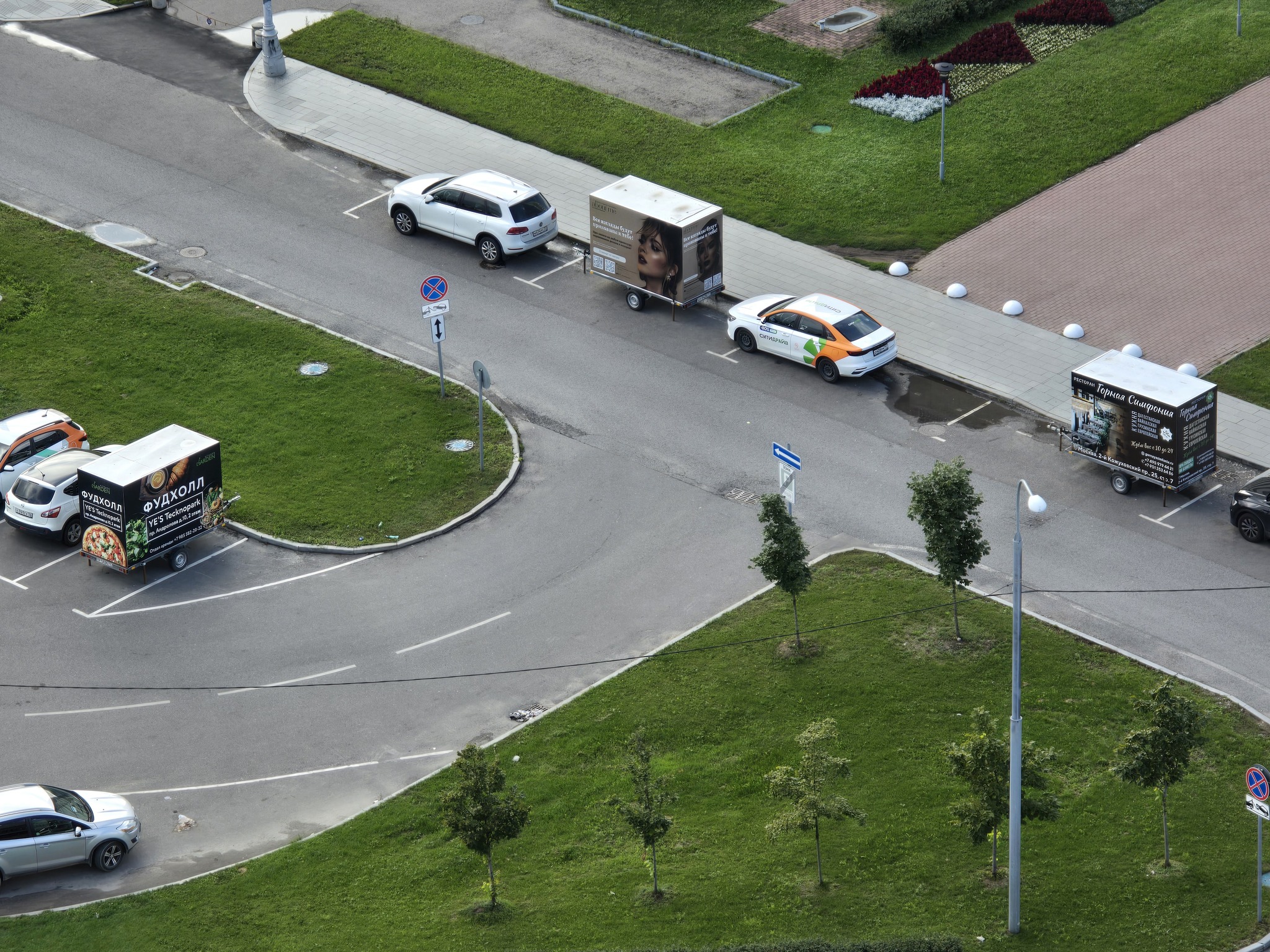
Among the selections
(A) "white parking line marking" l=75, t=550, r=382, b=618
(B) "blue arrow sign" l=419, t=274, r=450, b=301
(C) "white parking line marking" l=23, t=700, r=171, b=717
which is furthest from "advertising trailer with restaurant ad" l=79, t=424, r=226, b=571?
(B) "blue arrow sign" l=419, t=274, r=450, b=301

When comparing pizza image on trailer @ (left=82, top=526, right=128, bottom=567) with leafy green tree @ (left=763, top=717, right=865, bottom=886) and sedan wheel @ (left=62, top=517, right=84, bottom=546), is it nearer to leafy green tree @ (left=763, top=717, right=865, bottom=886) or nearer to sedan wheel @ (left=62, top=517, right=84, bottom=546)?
sedan wheel @ (left=62, top=517, right=84, bottom=546)

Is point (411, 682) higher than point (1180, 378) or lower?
lower

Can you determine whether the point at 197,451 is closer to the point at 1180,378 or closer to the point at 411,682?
the point at 411,682

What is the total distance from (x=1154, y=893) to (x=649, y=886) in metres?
7.26

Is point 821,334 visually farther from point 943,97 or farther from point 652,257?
point 943,97

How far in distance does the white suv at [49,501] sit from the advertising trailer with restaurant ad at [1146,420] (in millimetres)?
19576

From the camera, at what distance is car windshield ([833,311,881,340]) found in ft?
132

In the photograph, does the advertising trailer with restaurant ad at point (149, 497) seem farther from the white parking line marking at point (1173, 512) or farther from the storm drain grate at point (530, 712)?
the white parking line marking at point (1173, 512)

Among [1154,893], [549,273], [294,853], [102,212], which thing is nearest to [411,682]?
[294,853]

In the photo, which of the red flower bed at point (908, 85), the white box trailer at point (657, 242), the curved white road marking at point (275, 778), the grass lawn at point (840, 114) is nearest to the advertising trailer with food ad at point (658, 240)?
the white box trailer at point (657, 242)

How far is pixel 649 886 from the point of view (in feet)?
86.9

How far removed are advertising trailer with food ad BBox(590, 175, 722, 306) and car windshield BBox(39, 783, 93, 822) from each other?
66.1 ft

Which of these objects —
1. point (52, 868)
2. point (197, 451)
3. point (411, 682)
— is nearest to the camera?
point (52, 868)

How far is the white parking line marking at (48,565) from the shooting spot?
116ft
